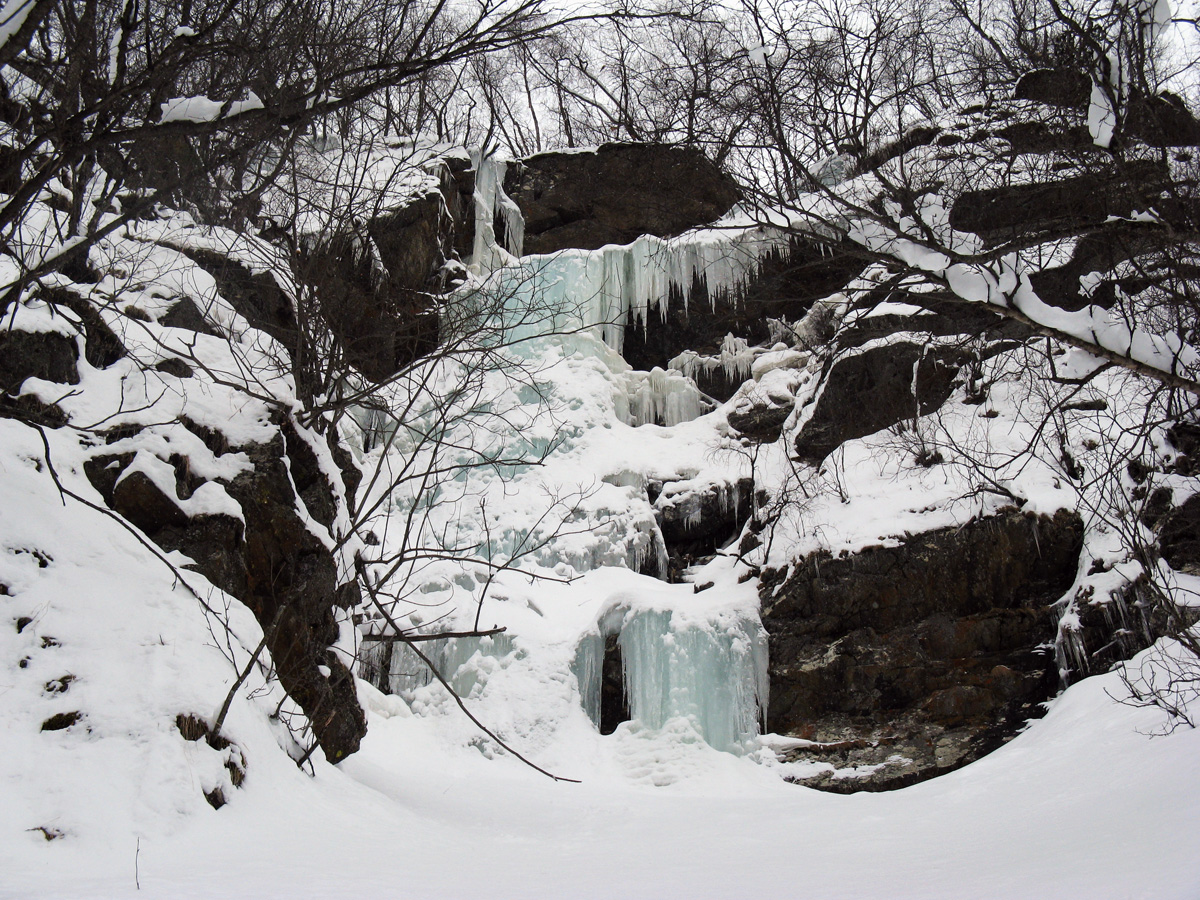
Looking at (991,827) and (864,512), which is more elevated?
(864,512)

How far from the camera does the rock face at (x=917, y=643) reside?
7.57 m

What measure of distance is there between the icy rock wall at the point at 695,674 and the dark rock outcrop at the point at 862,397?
3.04 meters

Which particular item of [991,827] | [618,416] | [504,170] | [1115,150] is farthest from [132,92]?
[504,170]

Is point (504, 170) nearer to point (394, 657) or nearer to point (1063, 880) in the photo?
point (394, 657)

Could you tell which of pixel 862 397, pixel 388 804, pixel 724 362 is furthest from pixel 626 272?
pixel 388 804

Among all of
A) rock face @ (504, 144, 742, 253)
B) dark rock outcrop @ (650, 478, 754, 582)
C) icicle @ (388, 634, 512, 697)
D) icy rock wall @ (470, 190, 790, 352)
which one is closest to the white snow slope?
icicle @ (388, 634, 512, 697)

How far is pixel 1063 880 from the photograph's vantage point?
269 cm

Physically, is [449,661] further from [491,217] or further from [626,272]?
[491,217]

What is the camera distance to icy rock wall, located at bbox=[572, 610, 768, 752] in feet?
26.9

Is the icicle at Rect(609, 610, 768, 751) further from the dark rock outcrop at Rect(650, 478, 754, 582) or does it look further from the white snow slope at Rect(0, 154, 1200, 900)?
the dark rock outcrop at Rect(650, 478, 754, 582)

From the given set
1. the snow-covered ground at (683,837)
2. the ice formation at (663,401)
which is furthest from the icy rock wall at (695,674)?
the ice formation at (663,401)

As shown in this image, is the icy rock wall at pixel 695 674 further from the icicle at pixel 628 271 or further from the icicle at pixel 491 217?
the icicle at pixel 491 217

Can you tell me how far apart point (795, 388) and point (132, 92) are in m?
10.8

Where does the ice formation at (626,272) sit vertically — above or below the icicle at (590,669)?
above
